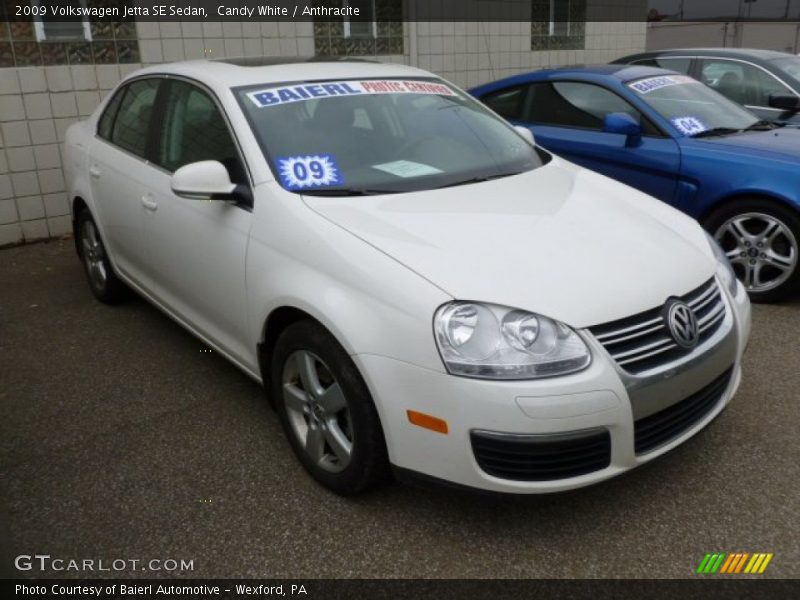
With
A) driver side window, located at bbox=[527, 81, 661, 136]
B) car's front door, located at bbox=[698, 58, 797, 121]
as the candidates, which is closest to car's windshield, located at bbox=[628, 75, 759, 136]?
driver side window, located at bbox=[527, 81, 661, 136]

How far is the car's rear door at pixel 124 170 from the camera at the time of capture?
388cm

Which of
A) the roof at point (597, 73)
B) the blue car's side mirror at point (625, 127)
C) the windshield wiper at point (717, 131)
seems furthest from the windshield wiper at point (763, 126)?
the blue car's side mirror at point (625, 127)

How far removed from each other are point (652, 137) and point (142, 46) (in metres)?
4.50

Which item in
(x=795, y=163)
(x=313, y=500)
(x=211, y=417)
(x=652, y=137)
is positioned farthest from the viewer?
(x=652, y=137)

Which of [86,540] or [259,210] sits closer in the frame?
[86,540]

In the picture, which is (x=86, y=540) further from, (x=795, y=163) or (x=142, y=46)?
(x=142, y=46)

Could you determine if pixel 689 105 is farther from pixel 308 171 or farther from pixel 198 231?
pixel 198 231

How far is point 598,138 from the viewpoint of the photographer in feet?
17.0

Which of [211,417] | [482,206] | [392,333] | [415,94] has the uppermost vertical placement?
[415,94]

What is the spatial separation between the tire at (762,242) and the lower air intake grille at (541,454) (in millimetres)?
2803

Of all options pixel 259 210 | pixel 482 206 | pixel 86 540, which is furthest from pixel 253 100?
pixel 86 540

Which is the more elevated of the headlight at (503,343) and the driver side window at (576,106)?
the driver side window at (576,106)

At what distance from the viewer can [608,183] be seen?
3.42m

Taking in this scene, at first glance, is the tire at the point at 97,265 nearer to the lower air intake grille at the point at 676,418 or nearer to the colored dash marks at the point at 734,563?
the lower air intake grille at the point at 676,418
